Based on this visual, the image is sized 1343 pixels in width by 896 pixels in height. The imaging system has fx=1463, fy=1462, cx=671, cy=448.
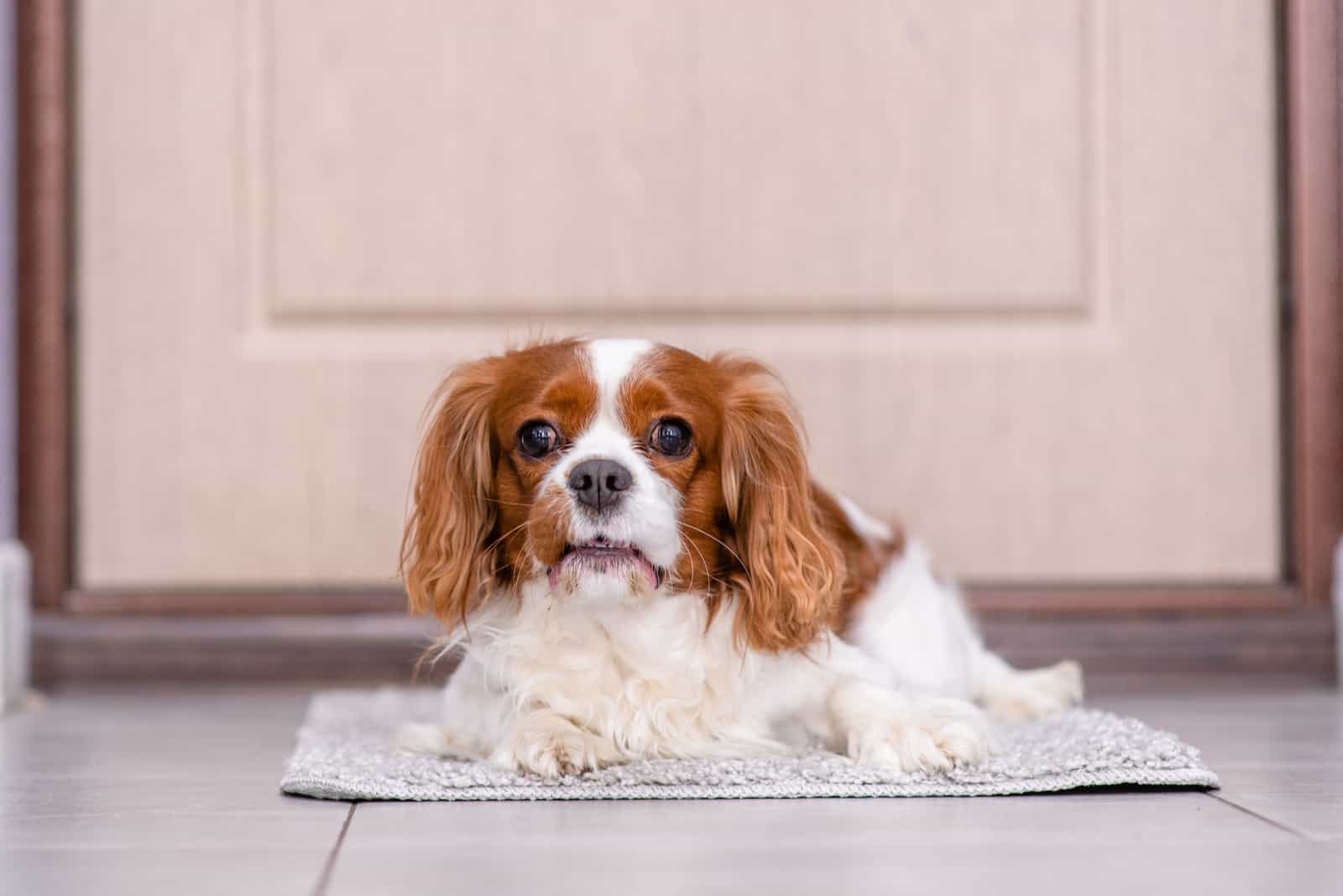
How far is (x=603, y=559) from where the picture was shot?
1.35 metres

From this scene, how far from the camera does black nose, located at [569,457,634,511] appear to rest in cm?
131

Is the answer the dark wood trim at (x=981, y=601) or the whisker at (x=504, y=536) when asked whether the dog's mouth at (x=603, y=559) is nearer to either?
the whisker at (x=504, y=536)

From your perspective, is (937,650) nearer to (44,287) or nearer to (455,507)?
(455,507)

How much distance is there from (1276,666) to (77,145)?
6.25 feet

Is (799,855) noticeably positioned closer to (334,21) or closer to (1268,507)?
(1268,507)

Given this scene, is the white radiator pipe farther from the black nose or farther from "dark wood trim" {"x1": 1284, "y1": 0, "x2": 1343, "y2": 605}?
"dark wood trim" {"x1": 1284, "y1": 0, "x2": 1343, "y2": 605}

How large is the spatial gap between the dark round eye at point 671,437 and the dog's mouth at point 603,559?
0.35ft

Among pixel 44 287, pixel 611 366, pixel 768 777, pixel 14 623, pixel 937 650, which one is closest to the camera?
pixel 768 777

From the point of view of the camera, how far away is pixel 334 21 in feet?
6.95

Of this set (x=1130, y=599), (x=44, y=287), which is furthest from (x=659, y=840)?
(x=44, y=287)

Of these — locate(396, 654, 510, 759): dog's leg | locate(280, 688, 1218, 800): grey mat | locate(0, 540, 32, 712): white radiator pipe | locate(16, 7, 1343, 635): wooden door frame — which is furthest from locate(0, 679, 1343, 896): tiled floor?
locate(16, 7, 1343, 635): wooden door frame

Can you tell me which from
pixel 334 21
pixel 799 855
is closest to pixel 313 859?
pixel 799 855

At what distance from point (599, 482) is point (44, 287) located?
1.21 metres

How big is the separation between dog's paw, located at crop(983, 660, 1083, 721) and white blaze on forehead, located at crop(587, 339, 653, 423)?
2.12 feet
